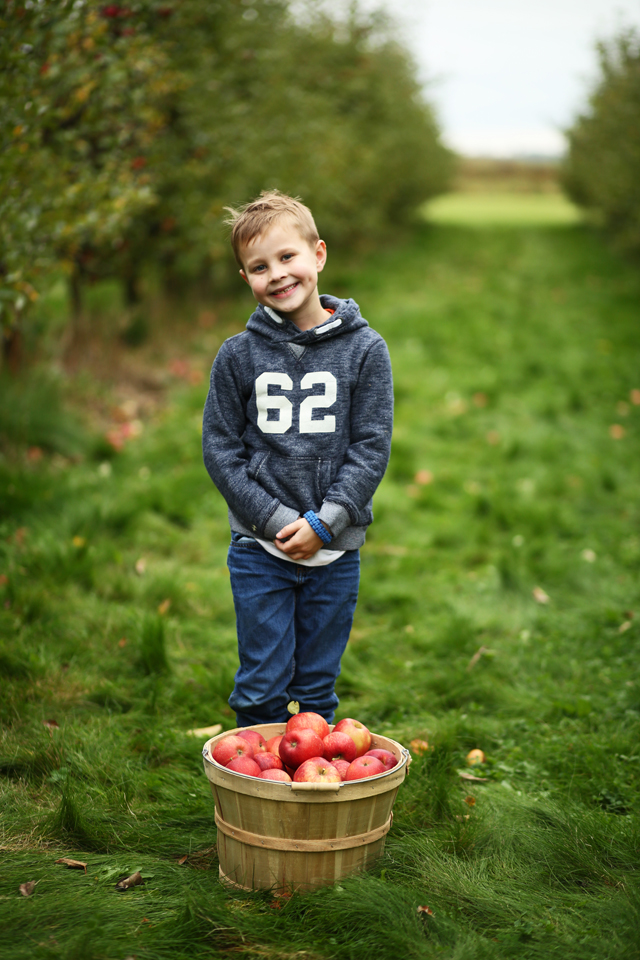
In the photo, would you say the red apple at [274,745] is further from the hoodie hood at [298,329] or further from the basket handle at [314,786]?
the hoodie hood at [298,329]

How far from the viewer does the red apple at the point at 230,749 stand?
2.34 metres

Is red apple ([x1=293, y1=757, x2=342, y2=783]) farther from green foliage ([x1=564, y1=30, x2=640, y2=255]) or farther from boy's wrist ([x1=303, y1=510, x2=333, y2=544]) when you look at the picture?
green foliage ([x1=564, y1=30, x2=640, y2=255])

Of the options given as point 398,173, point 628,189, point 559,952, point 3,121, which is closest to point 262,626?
point 559,952

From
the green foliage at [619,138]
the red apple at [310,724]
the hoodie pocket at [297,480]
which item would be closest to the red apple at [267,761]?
the red apple at [310,724]

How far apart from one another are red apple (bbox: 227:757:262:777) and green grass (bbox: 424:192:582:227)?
1120 inches

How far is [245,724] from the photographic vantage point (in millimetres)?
2775

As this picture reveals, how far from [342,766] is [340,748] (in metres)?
0.07

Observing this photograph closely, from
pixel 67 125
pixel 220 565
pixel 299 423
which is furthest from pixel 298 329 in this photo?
pixel 67 125

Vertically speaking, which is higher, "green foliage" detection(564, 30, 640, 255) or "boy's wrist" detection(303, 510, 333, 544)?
"green foliage" detection(564, 30, 640, 255)

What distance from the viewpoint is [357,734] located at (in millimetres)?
2447

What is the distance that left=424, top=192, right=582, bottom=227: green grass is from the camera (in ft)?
102

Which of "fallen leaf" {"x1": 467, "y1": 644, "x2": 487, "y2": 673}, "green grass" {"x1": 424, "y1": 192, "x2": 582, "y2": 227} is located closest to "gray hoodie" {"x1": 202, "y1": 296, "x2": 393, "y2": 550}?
"fallen leaf" {"x1": 467, "y1": 644, "x2": 487, "y2": 673}

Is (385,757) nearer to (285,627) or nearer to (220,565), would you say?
(285,627)

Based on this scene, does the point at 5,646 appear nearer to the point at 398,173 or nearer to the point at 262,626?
the point at 262,626
